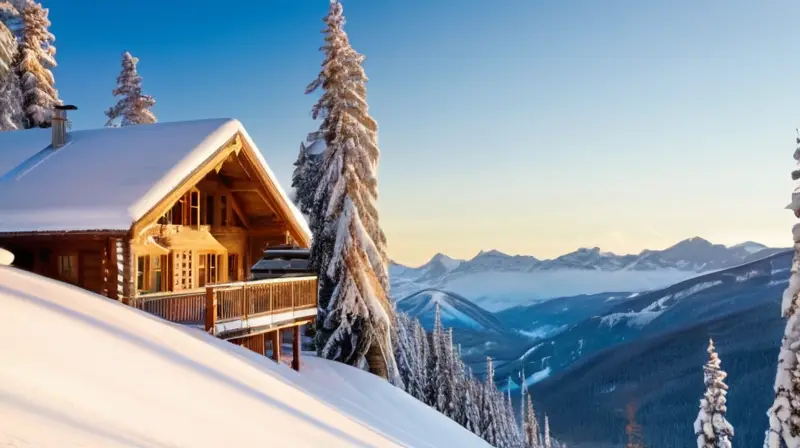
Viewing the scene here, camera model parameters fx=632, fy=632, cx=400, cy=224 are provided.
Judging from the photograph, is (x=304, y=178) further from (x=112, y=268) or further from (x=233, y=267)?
(x=112, y=268)

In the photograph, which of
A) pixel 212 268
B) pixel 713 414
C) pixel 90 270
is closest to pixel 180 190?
pixel 90 270


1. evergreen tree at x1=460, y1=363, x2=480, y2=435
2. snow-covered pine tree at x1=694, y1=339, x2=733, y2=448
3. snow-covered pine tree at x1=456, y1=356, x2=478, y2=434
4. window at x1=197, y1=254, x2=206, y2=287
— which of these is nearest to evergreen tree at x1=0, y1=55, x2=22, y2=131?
window at x1=197, y1=254, x2=206, y2=287

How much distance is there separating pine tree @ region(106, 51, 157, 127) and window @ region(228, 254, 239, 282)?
59.1 ft

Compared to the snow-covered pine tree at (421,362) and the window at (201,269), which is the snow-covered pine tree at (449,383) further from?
the window at (201,269)

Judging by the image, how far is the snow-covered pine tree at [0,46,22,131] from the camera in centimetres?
3353

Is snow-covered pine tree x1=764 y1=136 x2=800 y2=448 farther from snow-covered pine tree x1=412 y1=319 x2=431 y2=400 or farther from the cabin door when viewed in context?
snow-covered pine tree x1=412 y1=319 x2=431 y2=400

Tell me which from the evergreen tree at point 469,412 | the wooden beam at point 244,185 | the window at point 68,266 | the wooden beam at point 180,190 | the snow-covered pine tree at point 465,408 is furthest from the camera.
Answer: the evergreen tree at point 469,412

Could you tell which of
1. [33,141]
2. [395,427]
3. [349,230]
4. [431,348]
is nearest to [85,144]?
[33,141]

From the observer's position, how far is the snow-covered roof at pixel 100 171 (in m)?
16.9

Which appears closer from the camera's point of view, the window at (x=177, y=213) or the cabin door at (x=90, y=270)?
the cabin door at (x=90, y=270)

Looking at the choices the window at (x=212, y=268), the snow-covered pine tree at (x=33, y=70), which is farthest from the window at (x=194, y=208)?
the snow-covered pine tree at (x=33, y=70)

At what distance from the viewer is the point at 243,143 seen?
20844 millimetres

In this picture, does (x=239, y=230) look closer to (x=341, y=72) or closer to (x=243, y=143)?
(x=243, y=143)

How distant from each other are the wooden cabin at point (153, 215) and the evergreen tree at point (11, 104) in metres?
12.4
